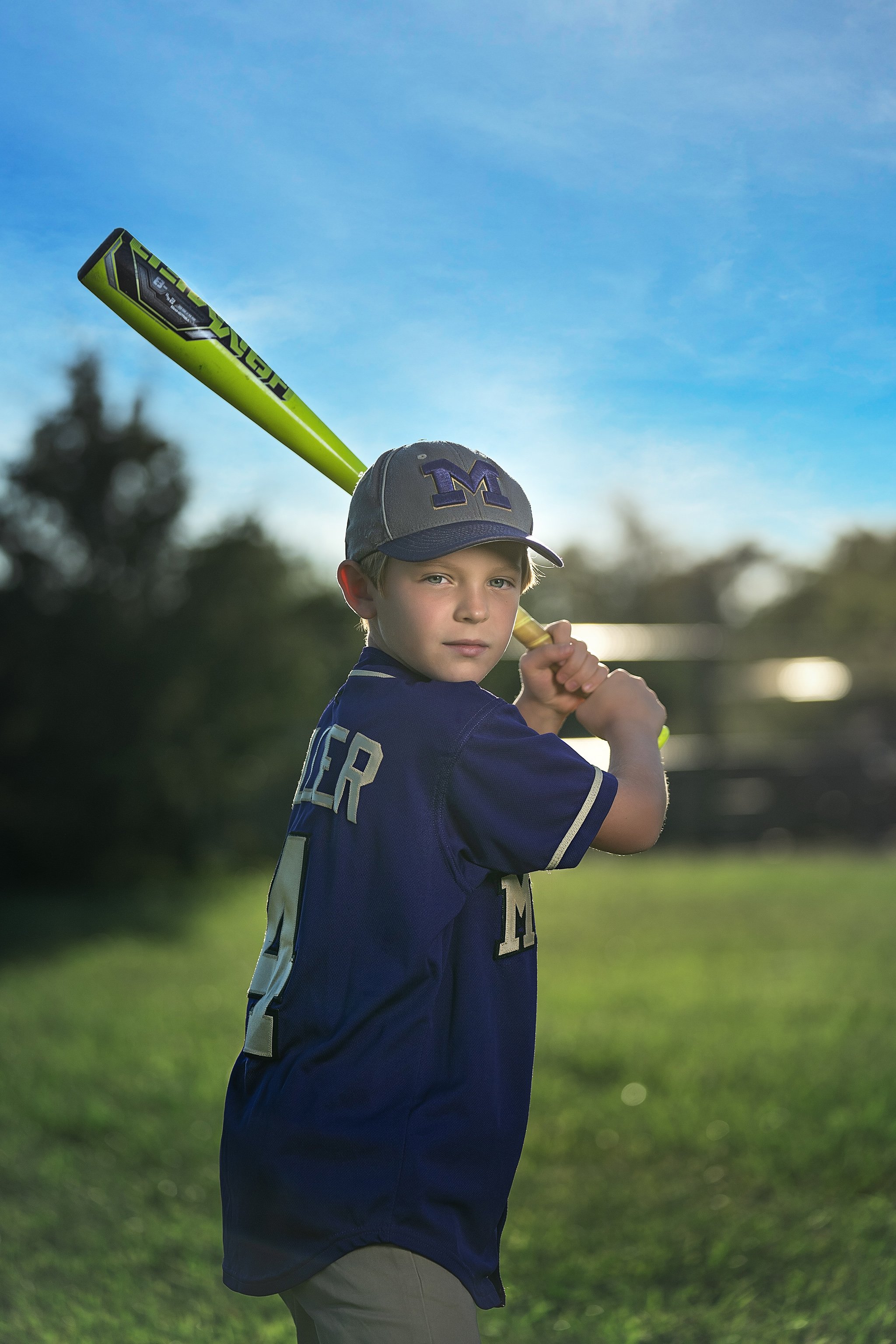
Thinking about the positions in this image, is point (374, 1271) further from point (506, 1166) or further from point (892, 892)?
point (892, 892)

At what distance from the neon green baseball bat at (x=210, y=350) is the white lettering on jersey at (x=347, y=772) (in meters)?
0.36

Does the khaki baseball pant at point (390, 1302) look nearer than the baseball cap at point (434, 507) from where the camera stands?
Yes

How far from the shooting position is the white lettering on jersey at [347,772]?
1.53m

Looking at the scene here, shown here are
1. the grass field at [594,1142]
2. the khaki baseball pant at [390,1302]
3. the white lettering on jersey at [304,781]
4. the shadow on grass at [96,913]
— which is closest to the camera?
the khaki baseball pant at [390,1302]

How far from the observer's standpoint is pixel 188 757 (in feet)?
25.4

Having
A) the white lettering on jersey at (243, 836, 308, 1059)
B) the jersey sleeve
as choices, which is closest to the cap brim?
the jersey sleeve

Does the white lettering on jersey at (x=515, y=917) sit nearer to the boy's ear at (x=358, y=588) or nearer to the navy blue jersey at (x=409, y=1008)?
the navy blue jersey at (x=409, y=1008)

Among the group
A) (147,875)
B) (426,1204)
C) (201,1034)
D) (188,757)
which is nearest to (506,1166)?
(426,1204)

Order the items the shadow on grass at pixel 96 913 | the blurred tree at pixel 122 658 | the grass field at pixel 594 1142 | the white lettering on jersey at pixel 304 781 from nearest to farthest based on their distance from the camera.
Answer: the white lettering on jersey at pixel 304 781
the grass field at pixel 594 1142
the shadow on grass at pixel 96 913
the blurred tree at pixel 122 658

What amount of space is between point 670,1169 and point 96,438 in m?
6.16

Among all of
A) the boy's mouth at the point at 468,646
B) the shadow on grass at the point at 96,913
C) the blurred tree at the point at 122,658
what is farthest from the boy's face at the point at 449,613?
the blurred tree at the point at 122,658

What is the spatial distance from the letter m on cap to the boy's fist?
13.0 inches

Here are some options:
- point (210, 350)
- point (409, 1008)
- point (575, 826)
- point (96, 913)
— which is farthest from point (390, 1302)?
point (96, 913)

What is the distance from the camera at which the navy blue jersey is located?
145 centimetres
